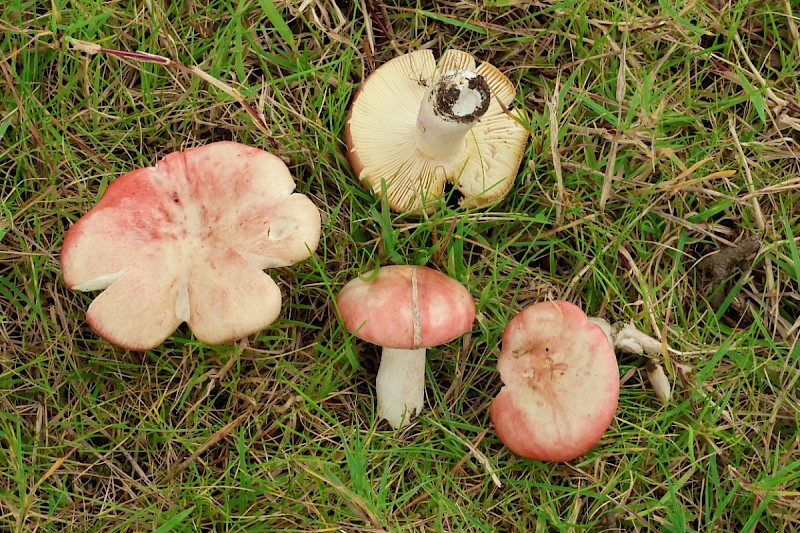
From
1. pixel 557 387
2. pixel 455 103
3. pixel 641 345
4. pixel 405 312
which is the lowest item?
pixel 641 345

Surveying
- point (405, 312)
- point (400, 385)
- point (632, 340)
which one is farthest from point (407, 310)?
point (632, 340)

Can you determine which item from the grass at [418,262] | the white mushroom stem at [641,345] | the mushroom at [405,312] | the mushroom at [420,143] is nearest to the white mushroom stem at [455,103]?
the mushroom at [420,143]

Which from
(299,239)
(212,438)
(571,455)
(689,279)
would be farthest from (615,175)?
(212,438)

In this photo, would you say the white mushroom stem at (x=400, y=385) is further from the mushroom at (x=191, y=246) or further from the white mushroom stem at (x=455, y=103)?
the white mushroom stem at (x=455, y=103)

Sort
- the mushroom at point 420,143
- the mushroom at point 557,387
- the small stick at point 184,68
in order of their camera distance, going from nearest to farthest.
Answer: the mushroom at point 557,387 → the small stick at point 184,68 → the mushroom at point 420,143

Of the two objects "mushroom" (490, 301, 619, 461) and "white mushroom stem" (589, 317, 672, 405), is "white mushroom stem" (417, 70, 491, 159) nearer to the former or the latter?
"mushroom" (490, 301, 619, 461)

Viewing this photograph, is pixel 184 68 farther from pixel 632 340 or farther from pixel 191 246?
Result: pixel 632 340

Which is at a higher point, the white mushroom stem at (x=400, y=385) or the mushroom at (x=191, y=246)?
the mushroom at (x=191, y=246)

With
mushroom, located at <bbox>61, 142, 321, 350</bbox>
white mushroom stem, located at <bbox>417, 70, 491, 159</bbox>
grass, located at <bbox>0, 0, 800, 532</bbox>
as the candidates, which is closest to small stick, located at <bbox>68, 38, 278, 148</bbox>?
grass, located at <bbox>0, 0, 800, 532</bbox>
